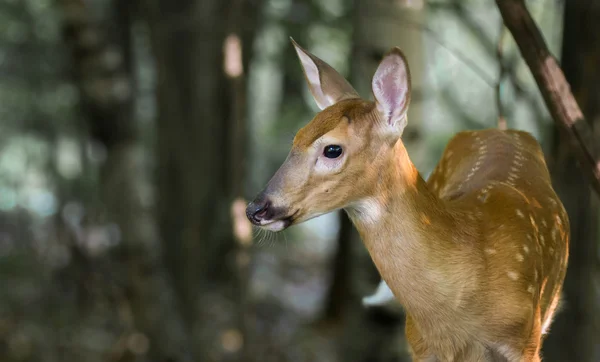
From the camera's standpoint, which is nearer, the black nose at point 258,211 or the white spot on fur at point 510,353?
the black nose at point 258,211

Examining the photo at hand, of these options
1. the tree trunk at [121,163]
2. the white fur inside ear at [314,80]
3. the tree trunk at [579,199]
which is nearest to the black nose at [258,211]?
the white fur inside ear at [314,80]

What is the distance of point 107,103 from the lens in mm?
6312

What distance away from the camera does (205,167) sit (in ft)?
36.2

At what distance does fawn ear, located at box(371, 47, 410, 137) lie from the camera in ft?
8.61

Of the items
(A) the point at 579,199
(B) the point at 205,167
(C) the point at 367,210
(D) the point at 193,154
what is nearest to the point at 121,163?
(A) the point at 579,199

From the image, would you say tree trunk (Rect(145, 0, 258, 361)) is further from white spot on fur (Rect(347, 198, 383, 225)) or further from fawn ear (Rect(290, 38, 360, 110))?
white spot on fur (Rect(347, 198, 383, 225))

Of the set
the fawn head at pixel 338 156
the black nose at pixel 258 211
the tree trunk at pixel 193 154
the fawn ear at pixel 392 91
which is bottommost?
the tree trunk at pixel 193 154

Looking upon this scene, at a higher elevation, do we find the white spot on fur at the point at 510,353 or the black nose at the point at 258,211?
the black nose at the point at 258,211

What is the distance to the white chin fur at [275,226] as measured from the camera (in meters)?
2.62

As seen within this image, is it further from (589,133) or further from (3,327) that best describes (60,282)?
(589,133)

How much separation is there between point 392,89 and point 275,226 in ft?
1.94

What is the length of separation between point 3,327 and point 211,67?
3945 mm

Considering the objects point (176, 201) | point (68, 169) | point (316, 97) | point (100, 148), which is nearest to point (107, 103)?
point (100, 148)

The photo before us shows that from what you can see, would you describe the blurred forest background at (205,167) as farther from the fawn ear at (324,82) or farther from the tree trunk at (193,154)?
the fawn ear at (324,82)
